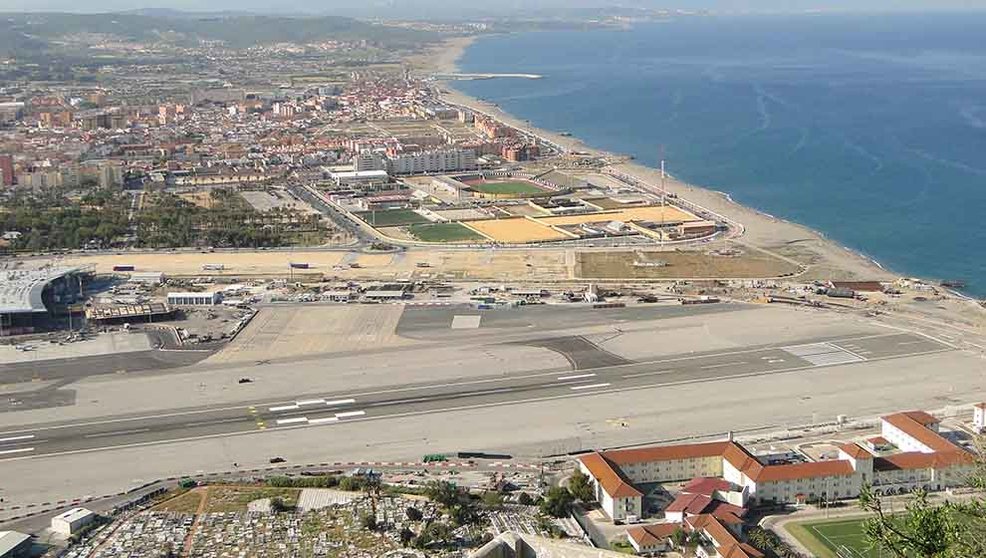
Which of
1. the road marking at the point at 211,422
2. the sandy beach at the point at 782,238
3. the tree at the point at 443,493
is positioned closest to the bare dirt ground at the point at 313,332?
the road marking at the point at 211,422

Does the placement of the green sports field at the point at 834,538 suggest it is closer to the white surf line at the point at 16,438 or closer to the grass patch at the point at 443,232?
the white surf line at the point at 16,438

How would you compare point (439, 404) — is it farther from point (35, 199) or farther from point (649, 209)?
point (35, 199)

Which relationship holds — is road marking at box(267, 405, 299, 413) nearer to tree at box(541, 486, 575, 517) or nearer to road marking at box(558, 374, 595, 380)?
road marking at box(558, 374, 595, 380)

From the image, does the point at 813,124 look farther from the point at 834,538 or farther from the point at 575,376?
the point at 834,538

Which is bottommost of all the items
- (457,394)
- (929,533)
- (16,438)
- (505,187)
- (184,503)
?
(505,187)

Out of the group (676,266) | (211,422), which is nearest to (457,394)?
(211,422)

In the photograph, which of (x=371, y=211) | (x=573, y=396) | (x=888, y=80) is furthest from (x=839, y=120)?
(x=573, y=396)
